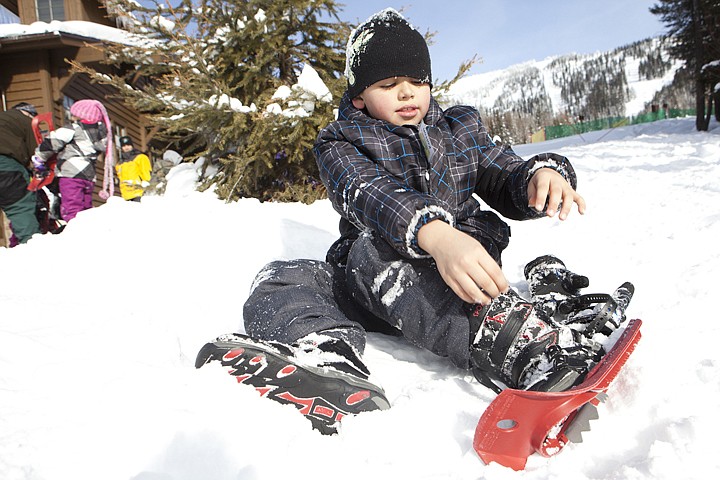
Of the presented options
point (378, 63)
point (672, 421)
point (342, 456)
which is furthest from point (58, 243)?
point (672, 421)

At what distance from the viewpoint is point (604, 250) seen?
262cm

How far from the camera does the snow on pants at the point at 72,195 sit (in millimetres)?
5211

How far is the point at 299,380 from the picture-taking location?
1.09 metres

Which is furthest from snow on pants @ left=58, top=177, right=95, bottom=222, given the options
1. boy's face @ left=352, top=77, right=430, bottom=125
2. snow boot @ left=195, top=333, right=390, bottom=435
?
snow boot @ left=195, top=333, right=390, bottom=435

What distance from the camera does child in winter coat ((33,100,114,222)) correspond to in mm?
5039

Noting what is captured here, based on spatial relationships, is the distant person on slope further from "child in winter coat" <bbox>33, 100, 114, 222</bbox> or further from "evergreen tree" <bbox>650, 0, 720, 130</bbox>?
"evergreen tree" <bbox>650, 0, 720, 130</bbox>

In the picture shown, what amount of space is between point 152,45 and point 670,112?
54.9 meters

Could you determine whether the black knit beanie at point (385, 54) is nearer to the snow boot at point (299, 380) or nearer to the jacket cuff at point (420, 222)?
the jacket cuff at point (420, 222)

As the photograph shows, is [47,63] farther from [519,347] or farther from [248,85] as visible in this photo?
[519,347]

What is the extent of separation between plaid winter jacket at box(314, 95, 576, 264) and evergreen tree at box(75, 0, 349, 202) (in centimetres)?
356

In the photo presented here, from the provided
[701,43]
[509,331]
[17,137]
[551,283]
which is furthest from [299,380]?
[701,43]

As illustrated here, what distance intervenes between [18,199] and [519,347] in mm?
5527

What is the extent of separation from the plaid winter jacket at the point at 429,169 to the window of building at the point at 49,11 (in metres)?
12.6

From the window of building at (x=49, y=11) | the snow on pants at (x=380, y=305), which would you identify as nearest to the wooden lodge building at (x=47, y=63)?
the window of building at (x=49, y=11)
